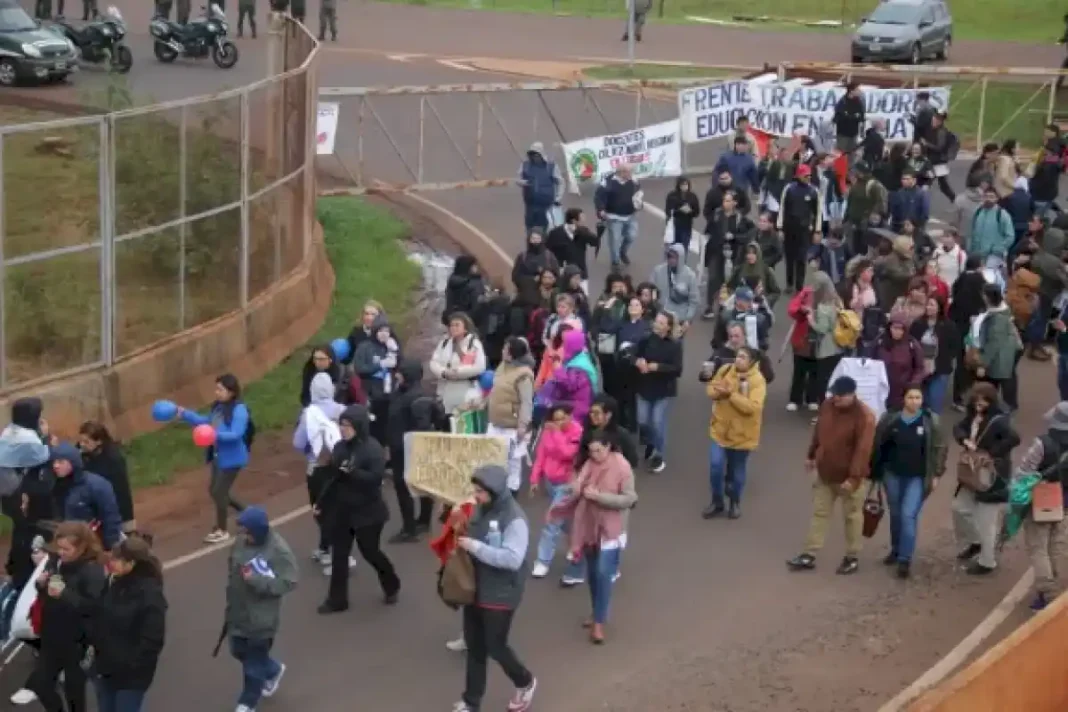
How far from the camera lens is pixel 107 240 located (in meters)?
15.5

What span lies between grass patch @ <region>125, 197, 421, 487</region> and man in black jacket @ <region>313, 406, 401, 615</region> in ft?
11.7

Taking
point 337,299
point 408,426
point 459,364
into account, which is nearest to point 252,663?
point 408,426

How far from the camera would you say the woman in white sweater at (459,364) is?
13.9 metres

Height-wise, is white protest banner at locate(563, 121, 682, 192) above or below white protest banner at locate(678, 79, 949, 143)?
below

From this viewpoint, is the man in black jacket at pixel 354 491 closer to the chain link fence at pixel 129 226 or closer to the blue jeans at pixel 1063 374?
the chain link fence at pixel 129 226

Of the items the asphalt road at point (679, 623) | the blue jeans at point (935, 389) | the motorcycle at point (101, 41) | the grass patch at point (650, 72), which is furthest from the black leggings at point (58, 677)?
the grass patch at point (650, 72)

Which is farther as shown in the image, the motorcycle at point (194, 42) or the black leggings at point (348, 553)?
the motorcycle at point (194, 42)

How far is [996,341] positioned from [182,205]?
7765 millimetres

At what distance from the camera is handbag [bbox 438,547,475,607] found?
991 cm

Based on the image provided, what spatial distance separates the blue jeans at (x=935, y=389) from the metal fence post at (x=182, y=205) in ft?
23.4

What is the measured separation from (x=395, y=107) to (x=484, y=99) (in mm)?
3498

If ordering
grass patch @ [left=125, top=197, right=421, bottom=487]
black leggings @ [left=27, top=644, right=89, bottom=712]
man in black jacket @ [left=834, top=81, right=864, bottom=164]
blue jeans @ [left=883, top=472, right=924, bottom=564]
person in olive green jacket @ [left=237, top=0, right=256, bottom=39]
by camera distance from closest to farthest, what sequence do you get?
black leggings @ [left=27, top=644, right=89, bottom=712]
blue jeans @ [left=883, top=472, right=924, bottom=564]
grass patch @ [left=125, top=197, right=421, bottom=487]
man in black jacket @ [left=834, top=81, right=864, bottom=164]
person in olive green jacket @ [left=237, top=0, right=256, bottom=39]

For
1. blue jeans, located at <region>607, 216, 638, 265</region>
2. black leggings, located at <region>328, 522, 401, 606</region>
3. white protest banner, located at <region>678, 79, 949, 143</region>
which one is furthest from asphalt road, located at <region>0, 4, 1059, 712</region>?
white protest banner, located at <region>678, 79, 949, 143</region>

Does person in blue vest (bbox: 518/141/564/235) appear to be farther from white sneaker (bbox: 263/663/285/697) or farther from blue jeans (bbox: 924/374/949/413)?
white sneaker (bbox: 263/663/285/697)
